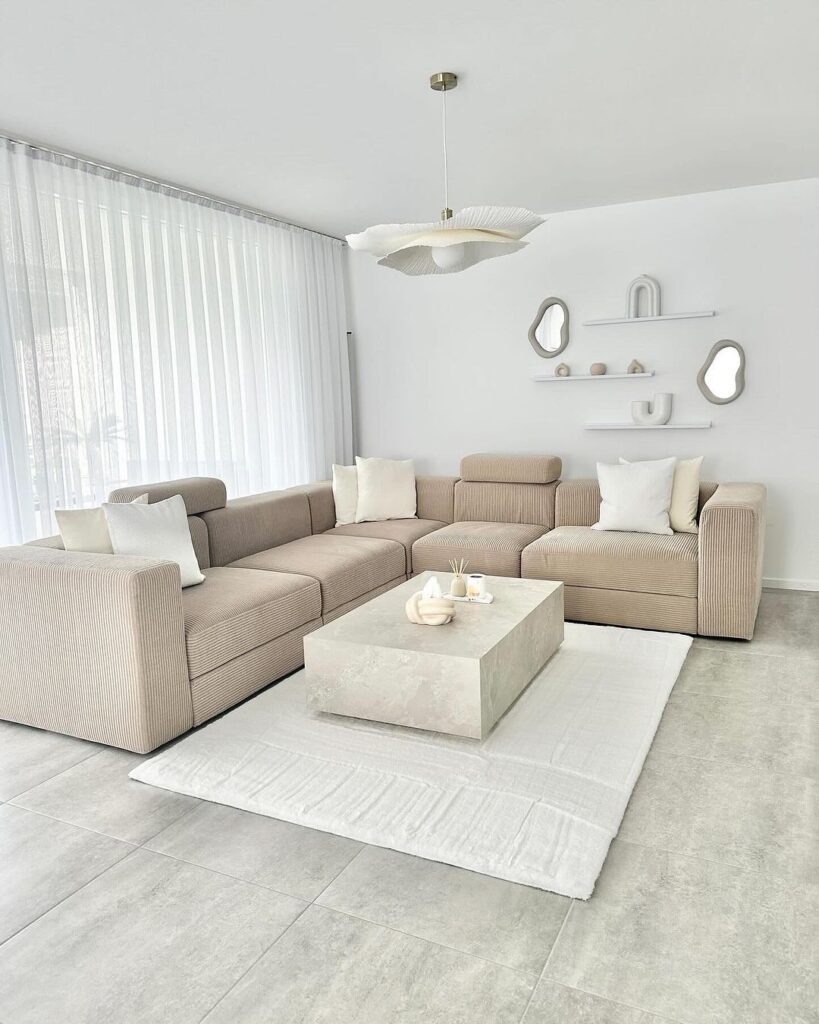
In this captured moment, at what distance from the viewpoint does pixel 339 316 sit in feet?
19.4

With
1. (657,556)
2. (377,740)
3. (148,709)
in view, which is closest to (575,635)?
(657,556)

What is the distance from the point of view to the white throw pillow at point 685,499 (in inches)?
172

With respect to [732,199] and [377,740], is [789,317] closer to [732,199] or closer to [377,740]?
[732,199]

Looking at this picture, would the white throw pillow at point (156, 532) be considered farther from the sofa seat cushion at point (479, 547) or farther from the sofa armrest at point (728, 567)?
the sofa armrest at point (728, 567)

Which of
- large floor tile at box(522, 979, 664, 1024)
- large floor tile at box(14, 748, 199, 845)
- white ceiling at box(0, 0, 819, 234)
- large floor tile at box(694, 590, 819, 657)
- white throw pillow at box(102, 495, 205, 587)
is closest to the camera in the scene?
large floor tile at box(522, 979, 664, 1024)

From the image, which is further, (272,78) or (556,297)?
(556,297)

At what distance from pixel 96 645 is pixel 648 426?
365cm

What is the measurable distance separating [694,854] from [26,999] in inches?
65.6

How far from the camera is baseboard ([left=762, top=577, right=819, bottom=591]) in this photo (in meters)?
4.82

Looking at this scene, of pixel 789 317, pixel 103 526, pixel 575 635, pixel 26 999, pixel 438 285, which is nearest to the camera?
pixel 26 999

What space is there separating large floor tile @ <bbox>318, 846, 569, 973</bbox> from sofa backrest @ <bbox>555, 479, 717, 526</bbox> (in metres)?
3.04

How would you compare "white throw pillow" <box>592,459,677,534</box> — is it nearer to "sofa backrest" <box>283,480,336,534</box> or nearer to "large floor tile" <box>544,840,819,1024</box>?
"sofa backrest" <box>283,480,336,534</box>

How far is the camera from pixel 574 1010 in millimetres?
1613

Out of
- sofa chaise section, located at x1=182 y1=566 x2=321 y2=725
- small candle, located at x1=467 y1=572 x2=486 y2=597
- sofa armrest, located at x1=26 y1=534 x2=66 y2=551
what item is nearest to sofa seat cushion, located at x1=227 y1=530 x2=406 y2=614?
sofa chaise section, located at x1=182 y1=566 x2=321 y2=725
